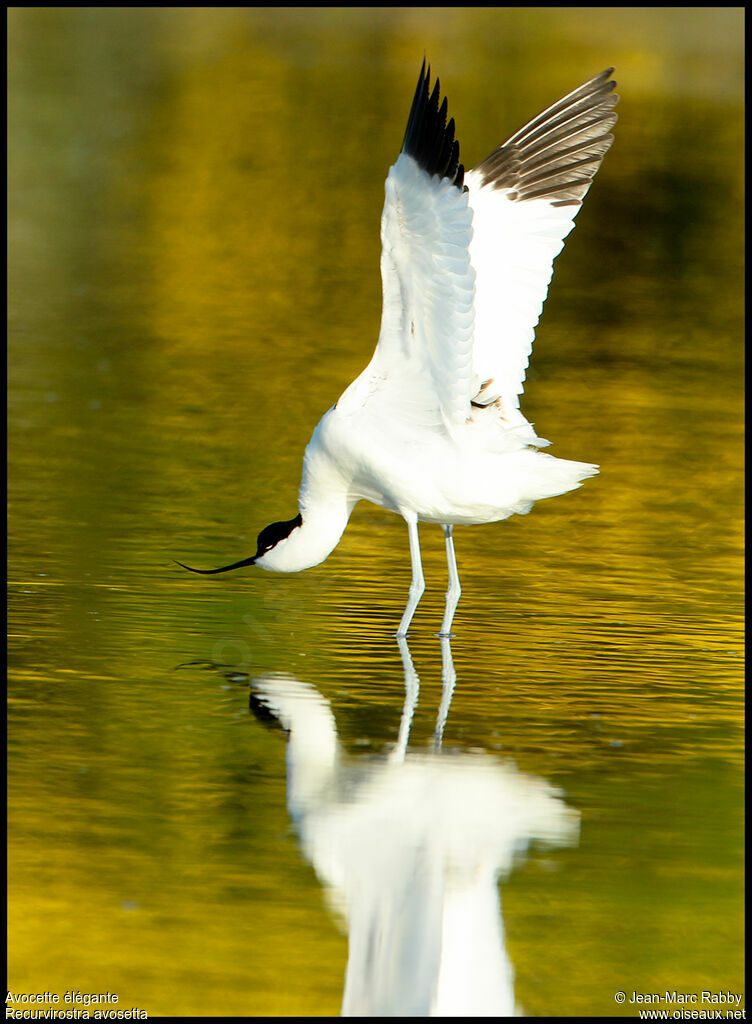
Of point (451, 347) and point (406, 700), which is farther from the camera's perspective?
point (451, 347)

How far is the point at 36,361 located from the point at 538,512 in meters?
5.24

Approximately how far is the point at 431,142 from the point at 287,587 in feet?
9.73

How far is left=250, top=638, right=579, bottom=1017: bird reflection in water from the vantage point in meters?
5.63

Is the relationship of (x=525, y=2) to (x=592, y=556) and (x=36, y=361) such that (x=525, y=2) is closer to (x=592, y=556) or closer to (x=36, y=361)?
(x=36, y=361)

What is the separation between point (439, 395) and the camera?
9.05 metres

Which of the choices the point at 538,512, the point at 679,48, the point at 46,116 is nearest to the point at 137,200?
the point at 46,116

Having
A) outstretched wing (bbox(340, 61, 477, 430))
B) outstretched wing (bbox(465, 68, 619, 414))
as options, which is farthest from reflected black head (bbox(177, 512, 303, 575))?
outstretched wing (bbox(465, 68, 619, 414))

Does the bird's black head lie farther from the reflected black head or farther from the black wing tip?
the black wing tip

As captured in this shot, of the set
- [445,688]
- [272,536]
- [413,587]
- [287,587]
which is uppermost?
[272,536]

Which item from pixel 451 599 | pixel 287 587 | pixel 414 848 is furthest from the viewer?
pixel 287 587

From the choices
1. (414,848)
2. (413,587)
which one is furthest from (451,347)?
(414,848)

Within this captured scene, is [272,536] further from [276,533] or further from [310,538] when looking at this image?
[310,538]

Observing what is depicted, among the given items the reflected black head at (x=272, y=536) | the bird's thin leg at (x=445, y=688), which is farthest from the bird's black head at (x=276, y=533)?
the bird's thin leg at (x=445, y=688)

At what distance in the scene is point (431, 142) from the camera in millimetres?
8086
